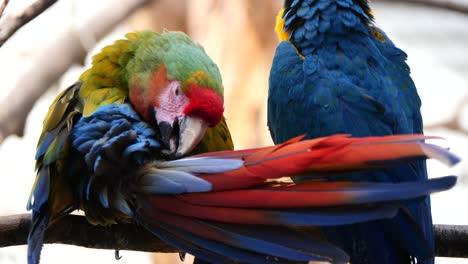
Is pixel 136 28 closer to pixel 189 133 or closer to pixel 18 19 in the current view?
pixel 18 19

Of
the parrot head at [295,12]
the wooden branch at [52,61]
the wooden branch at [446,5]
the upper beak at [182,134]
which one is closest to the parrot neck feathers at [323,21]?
the parrot head at [295,12]

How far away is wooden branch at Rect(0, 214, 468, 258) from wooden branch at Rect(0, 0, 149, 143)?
107 centimetres

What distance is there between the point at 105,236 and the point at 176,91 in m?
0.33

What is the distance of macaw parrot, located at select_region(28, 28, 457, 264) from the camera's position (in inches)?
38.8

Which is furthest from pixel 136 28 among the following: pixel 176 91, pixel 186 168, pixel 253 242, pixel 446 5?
pixel 253 242

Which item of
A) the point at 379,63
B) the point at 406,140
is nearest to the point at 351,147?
the point at 406,140

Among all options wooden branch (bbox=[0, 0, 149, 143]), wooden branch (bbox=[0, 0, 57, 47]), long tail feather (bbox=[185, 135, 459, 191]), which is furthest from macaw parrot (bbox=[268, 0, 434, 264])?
wooden branch (bbox=[0, 0, 149, 143])

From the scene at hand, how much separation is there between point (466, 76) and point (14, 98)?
445cm

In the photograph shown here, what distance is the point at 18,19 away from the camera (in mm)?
1624

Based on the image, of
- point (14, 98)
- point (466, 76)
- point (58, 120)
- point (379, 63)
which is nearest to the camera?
point (58, 120)

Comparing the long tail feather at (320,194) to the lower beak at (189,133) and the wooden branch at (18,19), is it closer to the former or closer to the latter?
the lower beak at (189,133)

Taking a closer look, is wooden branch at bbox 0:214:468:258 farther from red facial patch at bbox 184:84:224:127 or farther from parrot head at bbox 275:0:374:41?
parrot head at bbox 275:0:374:41

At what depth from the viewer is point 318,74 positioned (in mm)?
1498

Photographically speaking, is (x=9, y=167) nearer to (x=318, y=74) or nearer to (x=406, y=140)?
(x=318, y=74)
